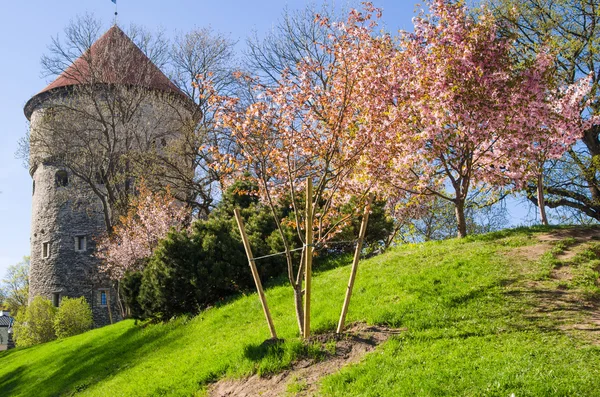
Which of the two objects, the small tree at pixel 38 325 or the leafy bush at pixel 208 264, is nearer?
the leafy bush at pixel 208 264

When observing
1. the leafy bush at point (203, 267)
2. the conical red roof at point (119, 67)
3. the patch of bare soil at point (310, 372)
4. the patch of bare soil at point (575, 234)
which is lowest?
the patch of bare soil at point (310, 372)

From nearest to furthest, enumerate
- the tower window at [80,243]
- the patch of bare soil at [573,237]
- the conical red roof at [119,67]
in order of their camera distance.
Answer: the patch of bare soil at [573,237]
the conical red roof at [119,67]
the tower window at [80,243]

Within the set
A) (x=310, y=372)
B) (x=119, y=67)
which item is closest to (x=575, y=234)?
(x=310, y=372)

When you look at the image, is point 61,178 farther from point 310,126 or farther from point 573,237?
point 573,237

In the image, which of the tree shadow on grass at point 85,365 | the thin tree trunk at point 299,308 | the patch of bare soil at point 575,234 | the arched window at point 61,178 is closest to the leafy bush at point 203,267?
the tree shadow on grass at point 85,365

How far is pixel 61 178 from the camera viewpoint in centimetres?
3738

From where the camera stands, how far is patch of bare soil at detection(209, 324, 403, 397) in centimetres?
700

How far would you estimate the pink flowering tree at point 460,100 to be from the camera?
10.4 metres

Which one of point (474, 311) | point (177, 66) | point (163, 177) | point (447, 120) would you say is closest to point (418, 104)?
point (447, 120)

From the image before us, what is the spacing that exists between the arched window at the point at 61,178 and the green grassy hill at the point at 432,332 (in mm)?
24604

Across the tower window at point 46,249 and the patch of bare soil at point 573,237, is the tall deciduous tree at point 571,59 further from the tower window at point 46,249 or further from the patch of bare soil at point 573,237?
the tower window at point 46,249

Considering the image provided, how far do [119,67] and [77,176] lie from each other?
21.1 feet

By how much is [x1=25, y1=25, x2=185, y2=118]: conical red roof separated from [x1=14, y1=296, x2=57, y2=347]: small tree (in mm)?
12485

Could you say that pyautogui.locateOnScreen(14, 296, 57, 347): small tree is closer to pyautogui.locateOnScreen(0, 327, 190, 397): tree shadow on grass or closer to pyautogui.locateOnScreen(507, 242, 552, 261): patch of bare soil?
pyautogui.locateOnScreen(0, 327, 190, 397): tree shadow on grass
